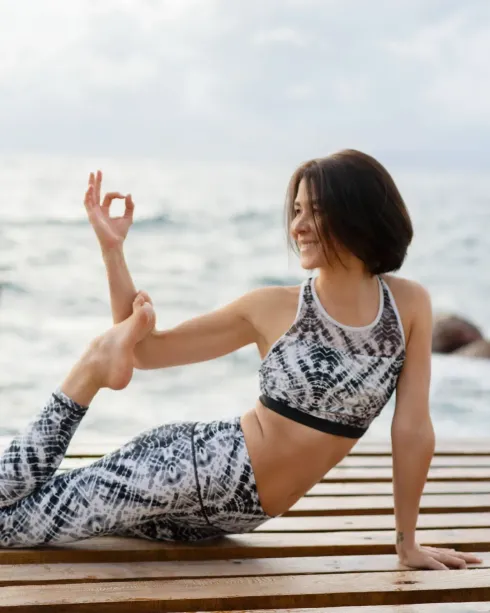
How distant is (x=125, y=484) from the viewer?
2230mm

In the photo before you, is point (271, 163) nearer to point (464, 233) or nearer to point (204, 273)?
point (464, 233)

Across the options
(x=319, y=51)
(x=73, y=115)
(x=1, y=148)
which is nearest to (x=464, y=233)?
(x=319, y=51)

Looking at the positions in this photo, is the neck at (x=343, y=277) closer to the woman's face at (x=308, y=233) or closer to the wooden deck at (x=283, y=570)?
the woman's face at (x=308, y=233)

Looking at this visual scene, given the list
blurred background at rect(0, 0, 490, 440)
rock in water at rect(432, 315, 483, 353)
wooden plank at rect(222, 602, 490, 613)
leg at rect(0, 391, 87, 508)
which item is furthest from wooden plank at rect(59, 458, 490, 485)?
blurred background at rect(0, 0, 490, 440)

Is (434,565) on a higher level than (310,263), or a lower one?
lower

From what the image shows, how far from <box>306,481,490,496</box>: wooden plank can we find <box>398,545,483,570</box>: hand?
68cm

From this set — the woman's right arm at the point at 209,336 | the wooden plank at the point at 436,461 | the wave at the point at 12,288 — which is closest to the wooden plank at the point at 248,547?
the woman's right arm at the point at 209,336

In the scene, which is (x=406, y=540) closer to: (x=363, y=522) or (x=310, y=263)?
(x=363, y=522)

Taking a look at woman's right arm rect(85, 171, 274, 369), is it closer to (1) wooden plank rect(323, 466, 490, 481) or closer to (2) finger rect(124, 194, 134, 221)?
(2) finger rect(124, 194, 134, 221)

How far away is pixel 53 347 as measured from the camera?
1180 centimetres

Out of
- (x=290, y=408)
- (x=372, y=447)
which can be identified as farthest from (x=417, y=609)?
(x=372, y=447)

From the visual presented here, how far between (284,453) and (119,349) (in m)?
0.49

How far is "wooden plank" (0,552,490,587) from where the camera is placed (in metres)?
2.09

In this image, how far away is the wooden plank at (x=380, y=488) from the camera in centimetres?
294
